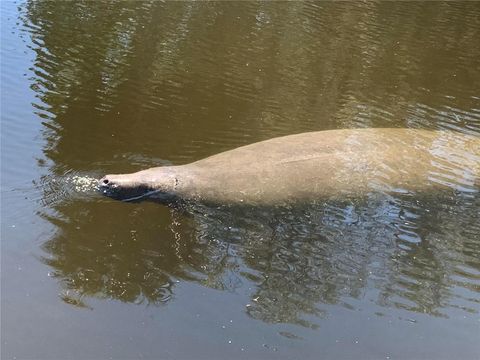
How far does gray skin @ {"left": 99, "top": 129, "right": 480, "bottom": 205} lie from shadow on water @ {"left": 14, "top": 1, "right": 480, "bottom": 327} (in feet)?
0.54

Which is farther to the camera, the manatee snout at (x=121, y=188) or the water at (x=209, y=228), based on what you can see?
Answer: the manatee snout at (x=121, y=188)

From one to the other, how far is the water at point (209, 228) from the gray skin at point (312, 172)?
155mm

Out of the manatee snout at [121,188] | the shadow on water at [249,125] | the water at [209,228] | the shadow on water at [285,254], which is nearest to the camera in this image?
the water at [209,228]

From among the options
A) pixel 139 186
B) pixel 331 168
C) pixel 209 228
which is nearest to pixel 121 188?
pixel 139 186

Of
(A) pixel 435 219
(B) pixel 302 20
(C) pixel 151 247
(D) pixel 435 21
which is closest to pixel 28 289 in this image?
(C) pixel 151 247

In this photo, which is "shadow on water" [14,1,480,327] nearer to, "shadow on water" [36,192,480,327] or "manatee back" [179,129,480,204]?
"shadow on water" [36,192,480,327]

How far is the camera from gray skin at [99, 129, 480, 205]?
227 inches

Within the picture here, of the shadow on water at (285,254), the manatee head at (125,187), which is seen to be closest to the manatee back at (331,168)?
the shadow on water at (285,254)

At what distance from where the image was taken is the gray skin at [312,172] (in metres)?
5.76

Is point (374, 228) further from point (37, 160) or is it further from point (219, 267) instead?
point (37, 160)

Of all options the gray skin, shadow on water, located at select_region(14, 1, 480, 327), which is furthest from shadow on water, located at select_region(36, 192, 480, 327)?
the gray skin

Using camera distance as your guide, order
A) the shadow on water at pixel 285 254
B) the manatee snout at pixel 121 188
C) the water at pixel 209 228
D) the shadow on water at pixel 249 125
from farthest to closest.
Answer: the manatee snout at pixel 121 188 < the shadow on water at pixel 249 125 < the shadow on water at pixel 285 254 < the water at pixel 209 228

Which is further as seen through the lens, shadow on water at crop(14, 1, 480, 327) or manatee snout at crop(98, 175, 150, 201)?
manatee snout at crop(98, 175, 150, 201)

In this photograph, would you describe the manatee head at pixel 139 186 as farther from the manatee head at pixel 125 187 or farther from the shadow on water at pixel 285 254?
the shadow on water at pixel 285 254
